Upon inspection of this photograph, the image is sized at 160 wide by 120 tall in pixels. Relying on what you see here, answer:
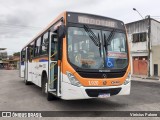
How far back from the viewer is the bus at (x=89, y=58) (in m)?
7.71

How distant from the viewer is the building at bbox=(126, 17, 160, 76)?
101ft

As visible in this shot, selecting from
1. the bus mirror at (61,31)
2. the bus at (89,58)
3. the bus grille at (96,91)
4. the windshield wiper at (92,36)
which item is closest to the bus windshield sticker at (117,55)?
the bus at (89,58)

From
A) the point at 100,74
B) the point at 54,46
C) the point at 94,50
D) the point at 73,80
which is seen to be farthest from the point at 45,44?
the point at 100,74

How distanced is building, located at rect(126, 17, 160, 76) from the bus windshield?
22050 millimetres

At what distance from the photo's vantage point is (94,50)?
8.08m

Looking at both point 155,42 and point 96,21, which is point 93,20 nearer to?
point 96,21

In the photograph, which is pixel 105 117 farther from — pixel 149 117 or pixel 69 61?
pixel 69 61

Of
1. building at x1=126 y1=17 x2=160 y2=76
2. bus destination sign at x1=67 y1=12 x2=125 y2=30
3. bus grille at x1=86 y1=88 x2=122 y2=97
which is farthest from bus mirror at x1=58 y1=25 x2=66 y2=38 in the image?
building at x1=126 y1=17 x2=160 y2=76

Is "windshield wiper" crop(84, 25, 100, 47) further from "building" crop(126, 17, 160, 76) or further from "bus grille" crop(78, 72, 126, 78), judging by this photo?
"building" crop(126, 17, 160, 76)

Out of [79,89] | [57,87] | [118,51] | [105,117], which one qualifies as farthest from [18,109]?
[118,51]

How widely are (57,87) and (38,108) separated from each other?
3.59ft

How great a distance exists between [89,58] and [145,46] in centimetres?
2599

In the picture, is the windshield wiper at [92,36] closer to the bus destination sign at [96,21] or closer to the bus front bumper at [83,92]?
the bus destination sign at [96,21]

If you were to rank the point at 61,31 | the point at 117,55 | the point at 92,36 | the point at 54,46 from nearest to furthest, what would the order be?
the point at 61,31, the point at 92,36, the point at 117,55, the point at 54,46
